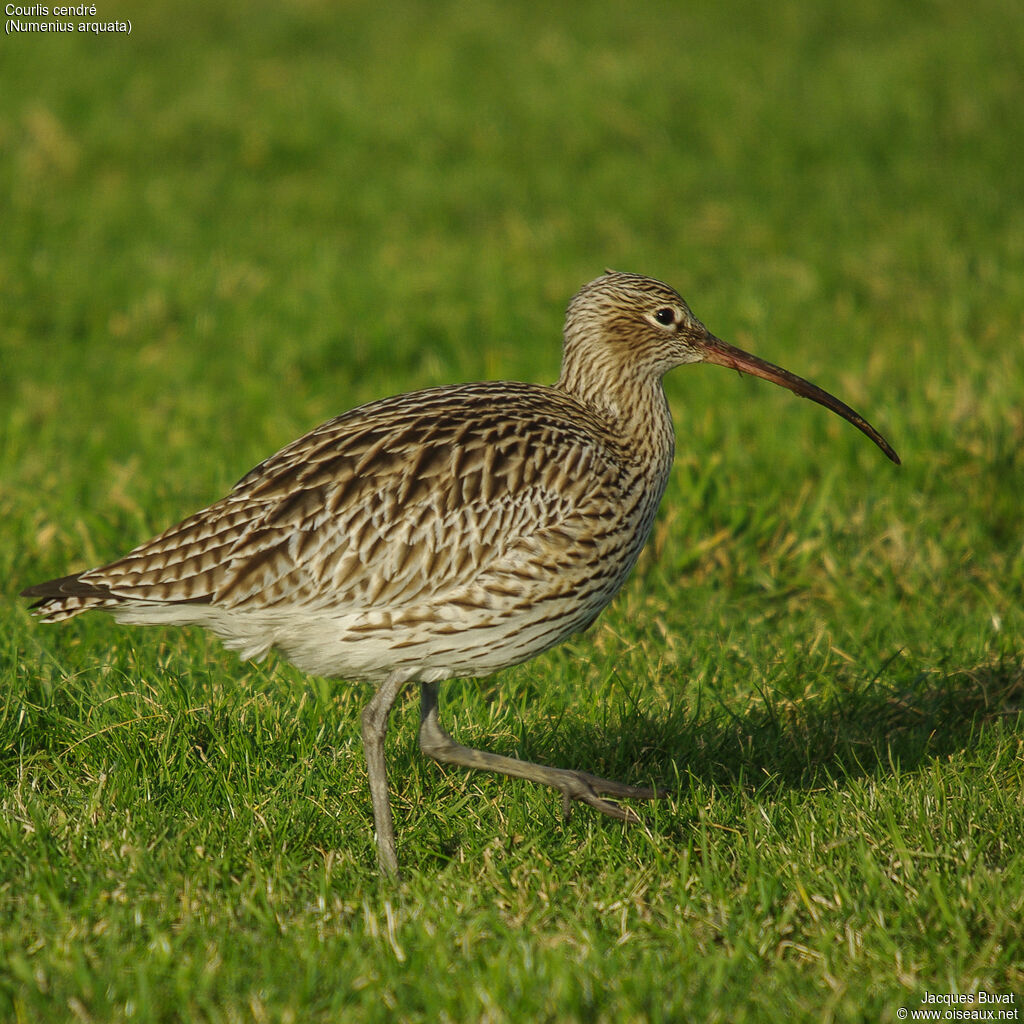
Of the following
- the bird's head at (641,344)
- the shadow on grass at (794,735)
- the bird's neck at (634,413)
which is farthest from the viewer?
the bird's head at (641,344)

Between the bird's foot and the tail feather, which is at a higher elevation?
the tail feather

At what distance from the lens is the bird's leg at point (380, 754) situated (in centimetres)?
445

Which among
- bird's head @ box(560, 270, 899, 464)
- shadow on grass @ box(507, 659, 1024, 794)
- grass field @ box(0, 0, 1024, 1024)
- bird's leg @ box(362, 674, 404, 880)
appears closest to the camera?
grass field @ box(0, 0, 1024, 1024)

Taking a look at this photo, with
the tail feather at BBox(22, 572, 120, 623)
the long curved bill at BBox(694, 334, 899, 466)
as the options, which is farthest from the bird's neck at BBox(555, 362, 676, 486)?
the tail feather at BBox(22, 572, 120, 623)

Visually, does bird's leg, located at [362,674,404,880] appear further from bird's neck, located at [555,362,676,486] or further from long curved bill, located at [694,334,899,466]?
long curved bill, located at [694,334,899,466]

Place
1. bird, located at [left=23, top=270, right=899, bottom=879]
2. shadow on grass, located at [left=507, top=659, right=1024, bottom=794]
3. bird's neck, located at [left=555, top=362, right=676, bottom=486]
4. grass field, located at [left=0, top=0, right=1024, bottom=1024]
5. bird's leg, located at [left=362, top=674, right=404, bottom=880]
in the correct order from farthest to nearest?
1. bird's neck, located at [left=555, top=362, right=676, bottom=486]
2. shadow on grass, located at [left=507, top=659, right=1024, bottom=794]
3. bird, located at [left=23, top=270, right=899, bottom=879]
4. bird's leg, located at [left=362, top=674, right=404, bottom=880]
5. grass field, located at [left=0, top=0, right=1024, bottom=1024]

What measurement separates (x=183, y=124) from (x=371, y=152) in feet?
6.30

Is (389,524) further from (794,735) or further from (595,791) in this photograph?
(794,735)

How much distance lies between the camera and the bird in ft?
15.1

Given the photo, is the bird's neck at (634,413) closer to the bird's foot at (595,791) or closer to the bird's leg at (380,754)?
the bird's foot at (595,791)

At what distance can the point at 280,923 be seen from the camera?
13.1 feet

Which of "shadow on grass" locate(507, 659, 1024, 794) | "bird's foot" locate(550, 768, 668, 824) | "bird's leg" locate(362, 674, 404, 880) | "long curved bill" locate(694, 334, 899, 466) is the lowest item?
"shadow on grass" locate(507, 659, 1024, 794)

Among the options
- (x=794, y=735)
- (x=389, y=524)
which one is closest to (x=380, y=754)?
(x=389, y=524)

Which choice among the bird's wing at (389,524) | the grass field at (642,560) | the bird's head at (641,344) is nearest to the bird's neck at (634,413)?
the bird's head at (641,344)
